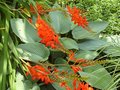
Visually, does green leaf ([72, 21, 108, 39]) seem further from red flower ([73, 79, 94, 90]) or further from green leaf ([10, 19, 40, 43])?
red flower ([73, 79, 94, 90])

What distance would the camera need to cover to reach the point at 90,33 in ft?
6.91

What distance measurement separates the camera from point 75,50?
6.68ft

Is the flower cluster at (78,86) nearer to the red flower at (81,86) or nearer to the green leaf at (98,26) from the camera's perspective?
the red flower at (81,86)

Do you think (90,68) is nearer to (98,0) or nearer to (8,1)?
(8,1)

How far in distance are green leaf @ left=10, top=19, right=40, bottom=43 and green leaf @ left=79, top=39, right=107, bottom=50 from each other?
0.94 feet

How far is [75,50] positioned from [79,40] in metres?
0.14

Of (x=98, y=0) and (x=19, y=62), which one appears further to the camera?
(x=98, y=0)

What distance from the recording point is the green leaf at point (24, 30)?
1892 mm

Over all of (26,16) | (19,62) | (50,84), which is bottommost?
(50,84)

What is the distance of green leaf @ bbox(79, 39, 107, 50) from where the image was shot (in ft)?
6.75

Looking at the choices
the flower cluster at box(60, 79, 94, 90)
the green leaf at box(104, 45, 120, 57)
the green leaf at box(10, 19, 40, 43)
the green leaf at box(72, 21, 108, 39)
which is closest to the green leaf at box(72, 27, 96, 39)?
the green leaf at box(72, 21, 108, 39)

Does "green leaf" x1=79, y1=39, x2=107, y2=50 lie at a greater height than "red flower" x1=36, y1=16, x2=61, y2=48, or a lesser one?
lesser

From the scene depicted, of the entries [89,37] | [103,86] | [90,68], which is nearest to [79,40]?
[89,37]

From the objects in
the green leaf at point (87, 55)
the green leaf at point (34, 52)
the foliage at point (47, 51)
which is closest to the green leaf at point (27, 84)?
the foliage at point (47, 51)
